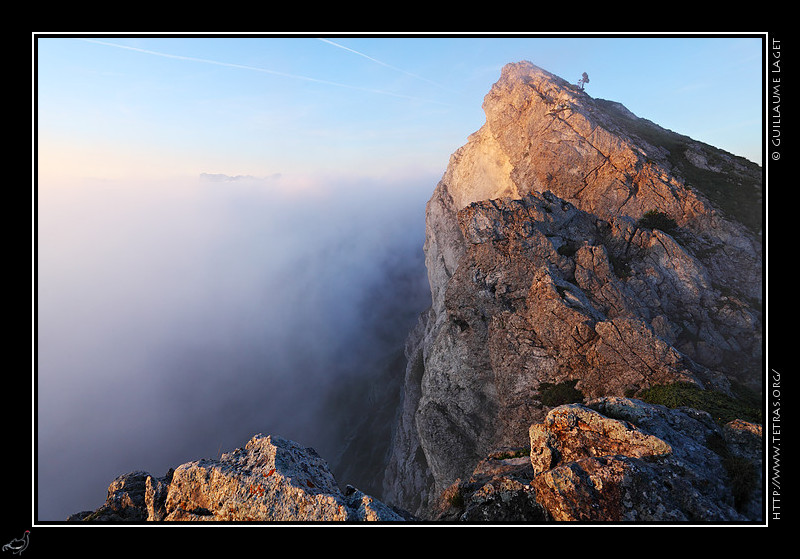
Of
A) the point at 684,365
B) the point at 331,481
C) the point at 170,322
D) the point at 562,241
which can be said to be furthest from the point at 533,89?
the point at 170,322

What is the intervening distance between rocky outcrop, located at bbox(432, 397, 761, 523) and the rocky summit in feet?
0.19

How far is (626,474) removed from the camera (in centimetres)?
1134

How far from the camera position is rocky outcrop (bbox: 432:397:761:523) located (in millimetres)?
11094

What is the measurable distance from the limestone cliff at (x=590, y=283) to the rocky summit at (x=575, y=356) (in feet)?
0.52
